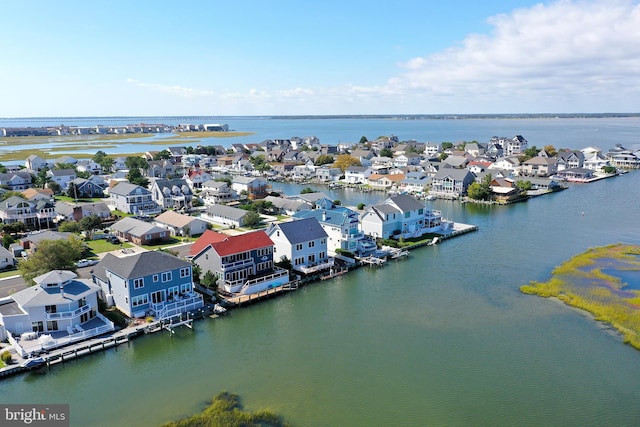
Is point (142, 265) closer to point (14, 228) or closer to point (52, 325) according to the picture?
point (52, 325)

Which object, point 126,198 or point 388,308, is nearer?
point 388,308

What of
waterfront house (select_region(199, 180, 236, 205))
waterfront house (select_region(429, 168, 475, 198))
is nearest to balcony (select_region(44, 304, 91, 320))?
waterfront house (select_region(199, 180, 236, 205))

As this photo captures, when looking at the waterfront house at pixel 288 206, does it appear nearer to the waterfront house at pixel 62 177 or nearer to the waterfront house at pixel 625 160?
the waterfront house at pixel 62 177

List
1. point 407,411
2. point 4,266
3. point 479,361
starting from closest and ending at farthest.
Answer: point 407,411 < point 479,361 < point 4,266

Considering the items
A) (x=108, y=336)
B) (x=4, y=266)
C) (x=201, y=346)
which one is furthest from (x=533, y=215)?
(x=4, y=266)

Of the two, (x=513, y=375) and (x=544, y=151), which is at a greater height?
(x=544, y=151)

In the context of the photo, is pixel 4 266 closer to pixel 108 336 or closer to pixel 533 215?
pixel 108 336
